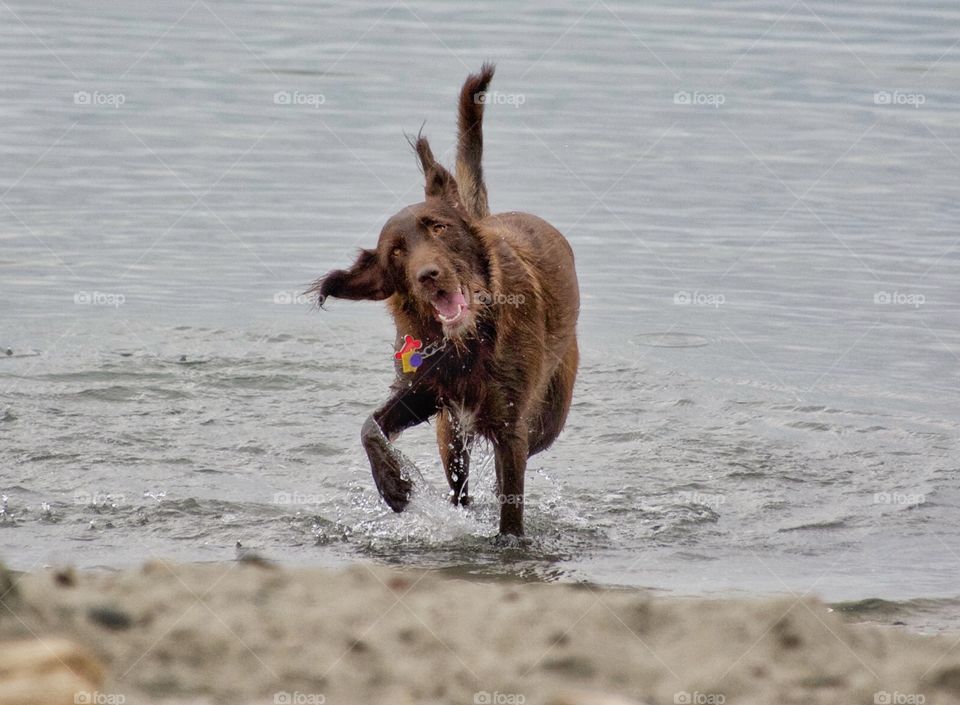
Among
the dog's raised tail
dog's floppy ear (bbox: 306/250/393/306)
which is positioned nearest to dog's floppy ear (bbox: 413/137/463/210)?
dog's floppy ear (bbox: 306/250/393/306)

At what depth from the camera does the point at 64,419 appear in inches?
336

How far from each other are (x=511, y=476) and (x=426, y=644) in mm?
2383

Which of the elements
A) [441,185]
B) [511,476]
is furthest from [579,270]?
[441,185]

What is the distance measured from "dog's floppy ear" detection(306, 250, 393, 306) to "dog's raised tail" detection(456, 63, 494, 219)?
1274 mm

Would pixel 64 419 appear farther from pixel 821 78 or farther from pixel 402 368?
pixel 821 78

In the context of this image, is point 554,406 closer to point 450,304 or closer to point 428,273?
point 450,304

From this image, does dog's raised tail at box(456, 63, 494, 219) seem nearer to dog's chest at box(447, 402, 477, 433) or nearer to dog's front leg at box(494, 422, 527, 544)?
dog's chest at box(447, 402, 477, 433)

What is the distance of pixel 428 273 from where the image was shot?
6.37 m

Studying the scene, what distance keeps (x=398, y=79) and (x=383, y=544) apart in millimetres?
10724

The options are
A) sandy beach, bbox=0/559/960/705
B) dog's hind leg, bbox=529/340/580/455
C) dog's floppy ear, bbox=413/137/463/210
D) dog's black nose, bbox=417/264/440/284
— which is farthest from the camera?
dog's hind leg, bbox=529/340/580/455

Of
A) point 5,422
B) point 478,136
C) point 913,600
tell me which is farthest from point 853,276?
point 5,422

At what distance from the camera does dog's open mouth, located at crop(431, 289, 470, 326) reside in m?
6.51

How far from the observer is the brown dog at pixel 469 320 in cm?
652

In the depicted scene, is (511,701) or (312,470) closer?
(511,701)
